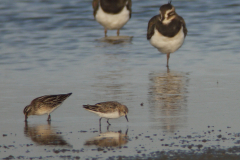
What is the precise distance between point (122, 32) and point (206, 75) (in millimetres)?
8152

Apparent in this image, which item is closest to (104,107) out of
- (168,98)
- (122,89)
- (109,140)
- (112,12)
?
(109,140)

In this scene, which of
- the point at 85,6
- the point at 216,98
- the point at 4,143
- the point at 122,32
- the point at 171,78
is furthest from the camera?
the point at 85,6

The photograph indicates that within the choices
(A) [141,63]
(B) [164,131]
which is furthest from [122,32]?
(B) [164,131]

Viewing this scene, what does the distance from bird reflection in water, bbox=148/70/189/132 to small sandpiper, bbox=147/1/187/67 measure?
1026 mm

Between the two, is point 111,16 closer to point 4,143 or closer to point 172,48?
point 172,48

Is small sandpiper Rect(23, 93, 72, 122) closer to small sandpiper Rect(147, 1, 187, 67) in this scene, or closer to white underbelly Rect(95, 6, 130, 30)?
Result: small sandpiper Rect(147, 1, 187, 67)

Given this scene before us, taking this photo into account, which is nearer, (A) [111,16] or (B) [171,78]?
(B) [171,78]

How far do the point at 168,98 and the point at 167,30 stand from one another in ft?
12.0

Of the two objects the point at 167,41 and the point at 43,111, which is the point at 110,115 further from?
the point at 167,41

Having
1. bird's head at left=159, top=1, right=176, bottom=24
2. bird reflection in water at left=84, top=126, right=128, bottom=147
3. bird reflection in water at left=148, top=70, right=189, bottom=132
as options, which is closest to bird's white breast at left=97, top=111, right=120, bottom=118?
bird reflection in water at left=84, top=126, right=128, bottom=147

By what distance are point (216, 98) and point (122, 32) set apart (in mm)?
10367

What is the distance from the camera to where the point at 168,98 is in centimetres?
976

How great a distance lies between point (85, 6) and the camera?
26328mm

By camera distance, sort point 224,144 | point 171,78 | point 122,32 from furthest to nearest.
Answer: point 122,32
point 171,78
point 224,144
